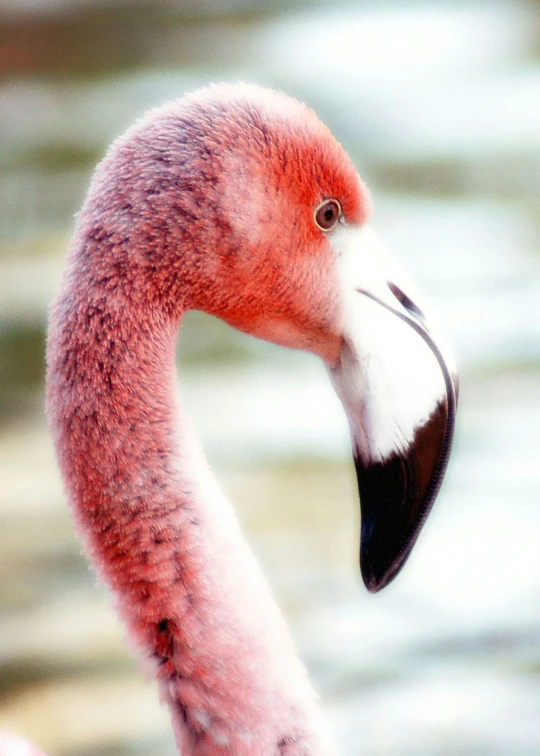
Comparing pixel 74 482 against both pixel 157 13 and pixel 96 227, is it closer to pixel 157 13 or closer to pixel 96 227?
pixel 96 227

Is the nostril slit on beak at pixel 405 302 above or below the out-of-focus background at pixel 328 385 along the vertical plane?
above

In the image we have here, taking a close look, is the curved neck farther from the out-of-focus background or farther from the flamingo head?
the out-of-focus background

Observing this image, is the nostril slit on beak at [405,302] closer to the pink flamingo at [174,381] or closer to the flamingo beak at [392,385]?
the flamingo beak at [392,385]

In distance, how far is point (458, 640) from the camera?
2.34m

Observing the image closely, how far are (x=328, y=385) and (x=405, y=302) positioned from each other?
2053 mm

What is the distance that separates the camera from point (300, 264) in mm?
1107

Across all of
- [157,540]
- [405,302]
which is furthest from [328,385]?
[157,540]

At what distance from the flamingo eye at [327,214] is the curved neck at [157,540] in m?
0.20

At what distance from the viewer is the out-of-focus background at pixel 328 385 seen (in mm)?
2262

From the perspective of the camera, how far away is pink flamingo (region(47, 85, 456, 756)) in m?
1.02

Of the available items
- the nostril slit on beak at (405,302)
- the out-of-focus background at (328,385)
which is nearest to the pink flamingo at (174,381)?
the nostril slit on beak at (405,302)

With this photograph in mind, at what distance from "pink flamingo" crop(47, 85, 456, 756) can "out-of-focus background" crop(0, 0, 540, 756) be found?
1157 mm

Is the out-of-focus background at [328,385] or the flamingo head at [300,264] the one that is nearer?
the flamingo head at [300,264]

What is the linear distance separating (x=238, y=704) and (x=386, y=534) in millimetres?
272
